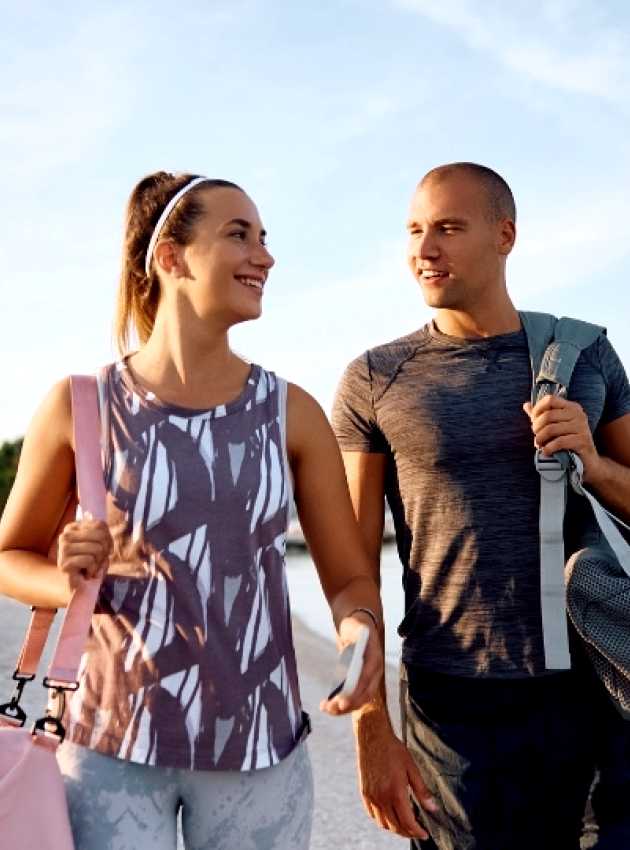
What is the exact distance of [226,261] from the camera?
3.01 metres

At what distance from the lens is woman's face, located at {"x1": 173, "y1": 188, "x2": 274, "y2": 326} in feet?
9.88

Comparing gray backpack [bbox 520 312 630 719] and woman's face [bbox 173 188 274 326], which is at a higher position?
woman's face [bbox 173 188 274 326]

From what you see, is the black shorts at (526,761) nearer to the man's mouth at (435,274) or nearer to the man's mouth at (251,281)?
the man's mouth at (435,274)

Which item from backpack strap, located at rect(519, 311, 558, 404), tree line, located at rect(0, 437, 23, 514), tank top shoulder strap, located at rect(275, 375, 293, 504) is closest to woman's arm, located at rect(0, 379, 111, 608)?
tank top shoulder strap, located at rect(275, 375, 293, 504)

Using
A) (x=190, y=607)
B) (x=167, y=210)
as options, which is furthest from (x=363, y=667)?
(x=167, y=210)

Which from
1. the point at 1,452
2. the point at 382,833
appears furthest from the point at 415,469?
the point at 1,452

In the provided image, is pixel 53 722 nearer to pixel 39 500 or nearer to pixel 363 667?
pixel 39 500

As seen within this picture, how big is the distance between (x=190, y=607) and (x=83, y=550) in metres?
0.28

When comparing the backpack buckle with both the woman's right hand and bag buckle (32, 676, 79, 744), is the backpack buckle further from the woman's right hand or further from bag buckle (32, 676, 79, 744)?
bag buckle (32, 676, 79, 744)

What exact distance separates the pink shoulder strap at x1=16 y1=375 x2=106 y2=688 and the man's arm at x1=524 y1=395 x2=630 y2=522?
1.15m

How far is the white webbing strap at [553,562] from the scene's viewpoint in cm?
333

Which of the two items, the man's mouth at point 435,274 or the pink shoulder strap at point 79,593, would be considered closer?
the pink shoulder strap at point 79,593

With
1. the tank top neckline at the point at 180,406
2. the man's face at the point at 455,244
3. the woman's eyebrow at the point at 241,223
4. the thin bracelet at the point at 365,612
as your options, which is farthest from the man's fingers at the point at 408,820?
the woman's eyebrow at the point at 241,223

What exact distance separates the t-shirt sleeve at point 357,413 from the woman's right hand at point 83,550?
1172 millimetres
